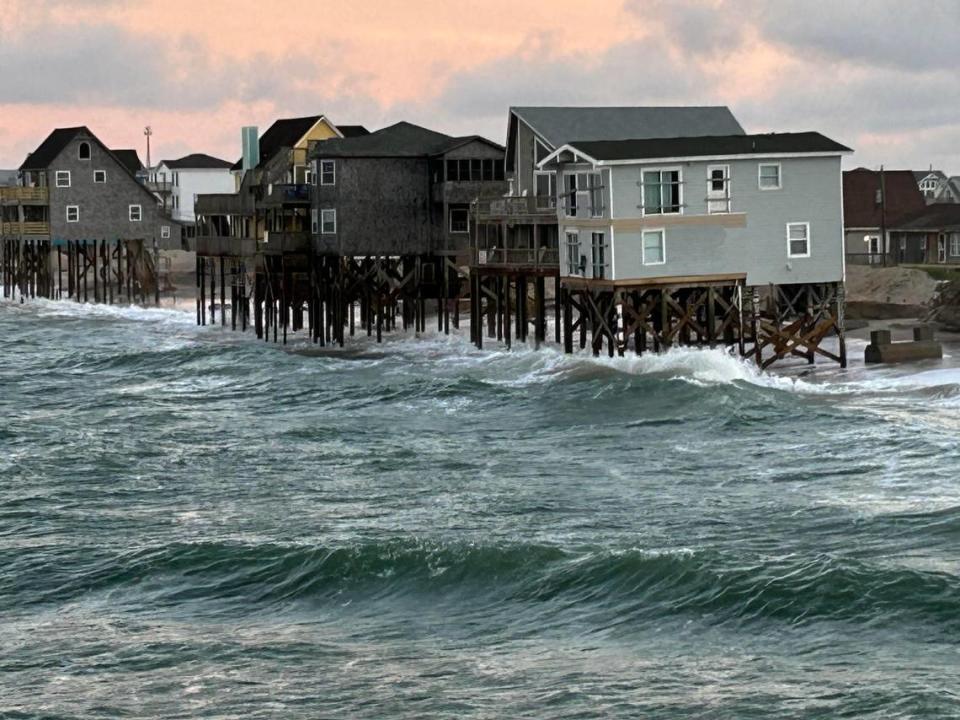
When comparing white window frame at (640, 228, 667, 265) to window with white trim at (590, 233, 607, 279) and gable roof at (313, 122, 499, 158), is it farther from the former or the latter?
gable roof at (313, 122, 499, 158)

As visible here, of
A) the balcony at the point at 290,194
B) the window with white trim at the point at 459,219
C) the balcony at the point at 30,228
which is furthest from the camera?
the balcony at the point at 30,228

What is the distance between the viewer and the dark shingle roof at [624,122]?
6247 centimetres

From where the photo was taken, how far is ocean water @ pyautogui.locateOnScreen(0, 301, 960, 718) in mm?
22438

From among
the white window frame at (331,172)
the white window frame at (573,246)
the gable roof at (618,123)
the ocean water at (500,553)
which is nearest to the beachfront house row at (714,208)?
the white window frame at (573,246)

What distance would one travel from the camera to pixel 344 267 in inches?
2904

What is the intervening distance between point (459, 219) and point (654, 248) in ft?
62.9

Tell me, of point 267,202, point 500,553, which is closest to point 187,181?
point 267,202

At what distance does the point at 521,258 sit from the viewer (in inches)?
2414

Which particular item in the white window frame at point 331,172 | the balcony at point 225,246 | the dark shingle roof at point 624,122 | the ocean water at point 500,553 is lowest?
the ocean water at point 500,553

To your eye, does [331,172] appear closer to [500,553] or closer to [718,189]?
[718,189]

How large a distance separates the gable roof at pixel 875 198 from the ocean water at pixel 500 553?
56.7 metres

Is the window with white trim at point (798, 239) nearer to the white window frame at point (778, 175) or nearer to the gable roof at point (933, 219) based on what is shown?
the white window frame at point (778, 175)

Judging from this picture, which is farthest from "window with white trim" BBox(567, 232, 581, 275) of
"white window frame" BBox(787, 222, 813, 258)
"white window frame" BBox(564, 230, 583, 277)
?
"white window frame" BBox(787, 222, 813, 258)

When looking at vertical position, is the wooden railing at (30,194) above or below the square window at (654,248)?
above
